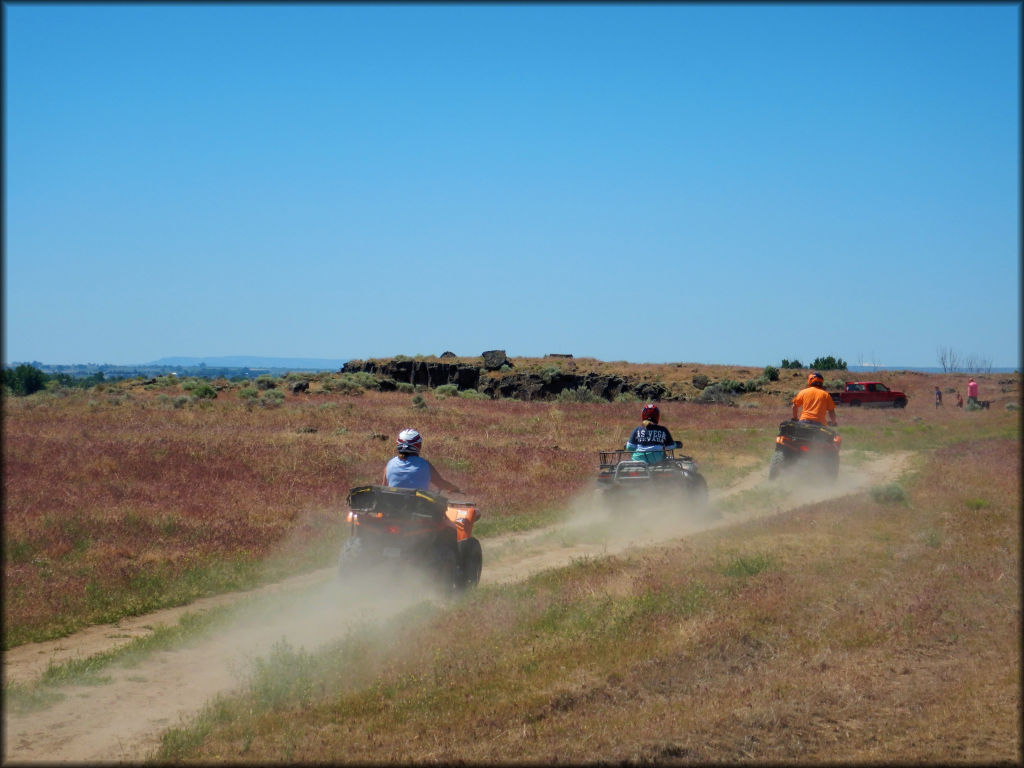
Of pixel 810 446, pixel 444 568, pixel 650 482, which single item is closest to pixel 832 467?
A: pixel 810 446

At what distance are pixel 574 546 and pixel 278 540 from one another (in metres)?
5.11

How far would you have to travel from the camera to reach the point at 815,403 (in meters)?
20.3

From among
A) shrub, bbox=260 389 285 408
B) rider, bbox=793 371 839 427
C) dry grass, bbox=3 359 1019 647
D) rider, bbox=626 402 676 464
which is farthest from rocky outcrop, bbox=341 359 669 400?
rider, bbox=626 402 676 464

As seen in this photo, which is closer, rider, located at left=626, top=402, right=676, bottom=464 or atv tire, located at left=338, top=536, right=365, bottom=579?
atv tire, located at left=338, top=536, right=365, bottom=579

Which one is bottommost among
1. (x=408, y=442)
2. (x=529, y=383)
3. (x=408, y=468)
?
(x=408, y=468)

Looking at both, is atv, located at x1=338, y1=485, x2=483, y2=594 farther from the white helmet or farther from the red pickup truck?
the red pickup truck

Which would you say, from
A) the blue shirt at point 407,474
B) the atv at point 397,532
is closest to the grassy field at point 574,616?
the atv at point 397,532

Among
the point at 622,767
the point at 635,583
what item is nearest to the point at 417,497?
the point at 635,583

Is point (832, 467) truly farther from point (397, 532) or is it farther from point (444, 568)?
point (397, 532)

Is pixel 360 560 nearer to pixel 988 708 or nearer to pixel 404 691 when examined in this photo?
pixel 404 691

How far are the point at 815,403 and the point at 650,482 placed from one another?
18.8 ft

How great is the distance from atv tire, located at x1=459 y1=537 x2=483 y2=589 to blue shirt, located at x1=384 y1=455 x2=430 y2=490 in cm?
99

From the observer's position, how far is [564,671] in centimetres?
862

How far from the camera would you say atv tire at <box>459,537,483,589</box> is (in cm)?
1123
